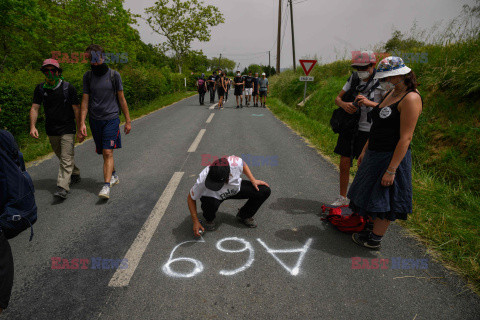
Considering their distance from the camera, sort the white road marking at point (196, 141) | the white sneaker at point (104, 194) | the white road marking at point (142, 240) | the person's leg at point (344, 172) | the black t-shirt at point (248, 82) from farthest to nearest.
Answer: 1. the black t-shirt at point (248, 82)
2. the white road marking at point (196, 141)
3. the white sneaker at point (104, 194)
4. the person's leg at point (344, 172)
5. the white road marking at point (142, 240)

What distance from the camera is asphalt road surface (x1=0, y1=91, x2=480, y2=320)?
82.1 inches

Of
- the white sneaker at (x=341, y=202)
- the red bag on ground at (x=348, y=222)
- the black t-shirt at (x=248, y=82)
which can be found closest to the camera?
the red bag on ground at (x=348, y=222)

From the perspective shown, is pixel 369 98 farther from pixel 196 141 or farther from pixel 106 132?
pixel 196 141

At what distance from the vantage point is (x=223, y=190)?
2.91 metres

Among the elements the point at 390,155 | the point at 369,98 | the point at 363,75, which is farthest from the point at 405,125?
the point at 363,75

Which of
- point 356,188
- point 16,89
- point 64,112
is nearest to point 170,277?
point 356,188

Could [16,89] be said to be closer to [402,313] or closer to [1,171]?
[1,171]

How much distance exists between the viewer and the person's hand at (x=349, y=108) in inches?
126

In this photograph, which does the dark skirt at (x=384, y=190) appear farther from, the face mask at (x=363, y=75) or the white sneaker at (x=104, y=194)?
the white sneaker at (x=104, y=194)

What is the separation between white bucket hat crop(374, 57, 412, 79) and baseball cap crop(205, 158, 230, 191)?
71.1 inches

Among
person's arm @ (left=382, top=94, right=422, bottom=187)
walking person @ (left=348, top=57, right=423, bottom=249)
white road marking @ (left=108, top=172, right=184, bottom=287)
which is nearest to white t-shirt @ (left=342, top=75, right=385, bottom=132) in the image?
walking person @ (left=348, top=57, right=423, bottom=249)

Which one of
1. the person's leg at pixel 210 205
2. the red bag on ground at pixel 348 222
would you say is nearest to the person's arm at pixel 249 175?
the person's leg at pixel 210 205

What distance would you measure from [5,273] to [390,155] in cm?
324

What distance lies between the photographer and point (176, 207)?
12.3 feet
